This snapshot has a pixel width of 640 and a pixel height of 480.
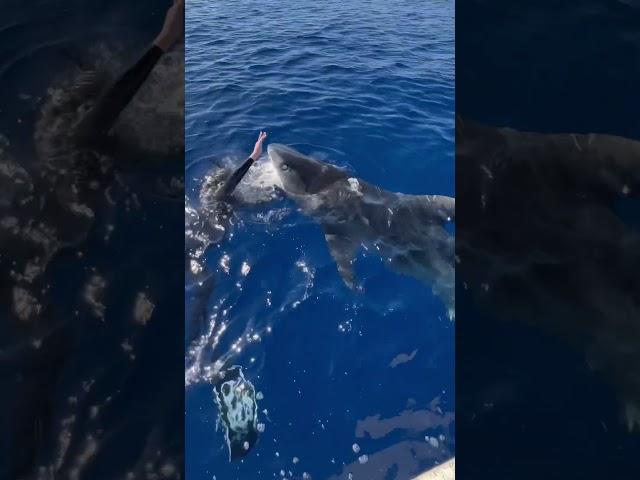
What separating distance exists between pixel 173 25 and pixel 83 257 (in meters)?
1.83

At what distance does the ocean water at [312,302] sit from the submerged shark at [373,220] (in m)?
0.21

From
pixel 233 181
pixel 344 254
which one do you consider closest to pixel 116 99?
pixel 233 181

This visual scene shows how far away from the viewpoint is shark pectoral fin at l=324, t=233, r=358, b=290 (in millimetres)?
8844

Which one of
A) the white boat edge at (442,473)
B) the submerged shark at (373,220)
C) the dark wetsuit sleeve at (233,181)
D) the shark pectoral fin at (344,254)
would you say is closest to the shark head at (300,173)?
the submerged shark at (373,220)

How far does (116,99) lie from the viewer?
13.8 feet

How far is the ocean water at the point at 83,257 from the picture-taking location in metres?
4.06

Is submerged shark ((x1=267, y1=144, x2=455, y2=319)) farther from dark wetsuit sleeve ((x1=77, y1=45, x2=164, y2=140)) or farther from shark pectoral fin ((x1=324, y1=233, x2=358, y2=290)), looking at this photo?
dark wetsuit sleeve ((x1=77, y1=45, x2=164, y2=140))
